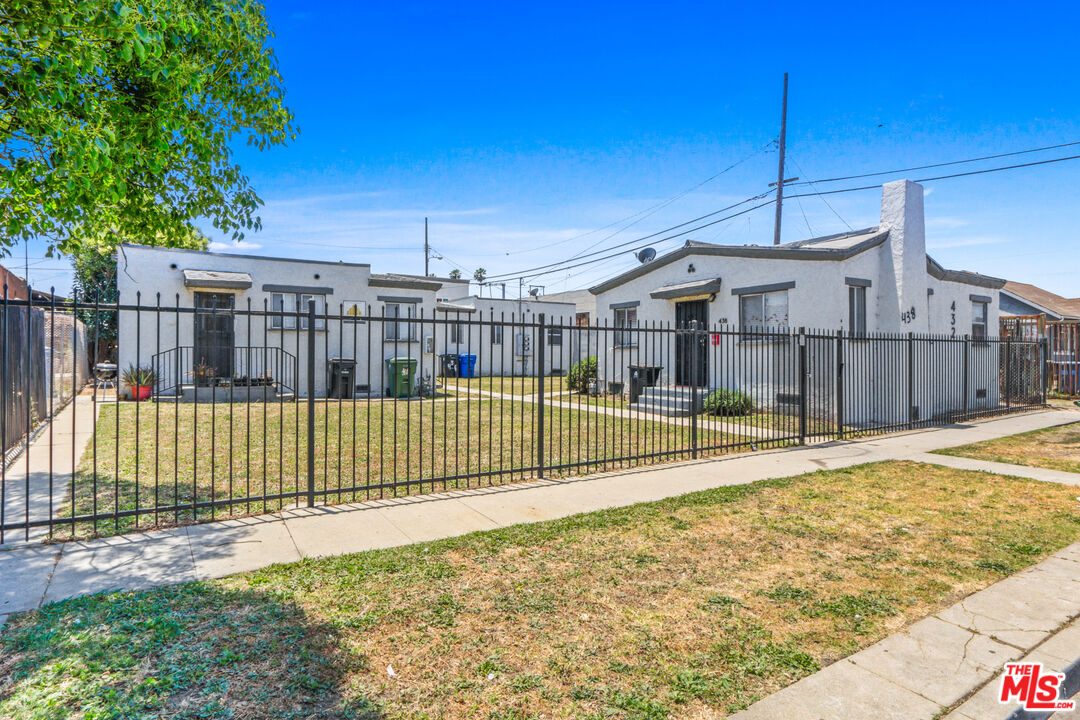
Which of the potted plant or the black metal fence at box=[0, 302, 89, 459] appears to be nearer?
the black metal fence at box=[0, 302, 89, 459]

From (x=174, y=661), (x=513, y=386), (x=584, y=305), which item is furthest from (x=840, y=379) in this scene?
(x=584, y=305)

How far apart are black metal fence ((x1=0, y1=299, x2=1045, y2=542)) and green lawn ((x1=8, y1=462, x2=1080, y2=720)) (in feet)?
4.62

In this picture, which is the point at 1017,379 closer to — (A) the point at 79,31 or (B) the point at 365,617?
(B) the point at 365,617

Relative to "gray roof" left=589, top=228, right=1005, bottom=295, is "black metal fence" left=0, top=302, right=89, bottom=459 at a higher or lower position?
lower

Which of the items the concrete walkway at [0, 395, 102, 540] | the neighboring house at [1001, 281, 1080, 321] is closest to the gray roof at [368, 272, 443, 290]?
the concrete walkway at [0, 395, 102, 540]

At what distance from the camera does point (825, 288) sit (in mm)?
12719

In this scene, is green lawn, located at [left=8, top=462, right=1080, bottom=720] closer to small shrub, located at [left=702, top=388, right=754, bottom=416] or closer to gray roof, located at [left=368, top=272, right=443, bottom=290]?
small shrub, located at [left=702, top=388, right=754, bottom=416]

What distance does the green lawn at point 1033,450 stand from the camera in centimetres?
849

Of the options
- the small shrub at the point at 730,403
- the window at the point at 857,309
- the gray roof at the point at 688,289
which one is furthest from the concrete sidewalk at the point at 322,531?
the gray roof at the point at 688,289

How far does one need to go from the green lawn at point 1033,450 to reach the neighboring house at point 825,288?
2.68m

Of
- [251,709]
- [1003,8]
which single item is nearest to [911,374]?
[1003,8]

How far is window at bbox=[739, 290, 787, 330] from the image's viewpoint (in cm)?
1367

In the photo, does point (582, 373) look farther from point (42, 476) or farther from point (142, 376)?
point (42, 476)

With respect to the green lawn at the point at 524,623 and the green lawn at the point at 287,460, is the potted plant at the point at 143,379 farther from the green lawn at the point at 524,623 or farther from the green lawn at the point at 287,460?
the green lawn at the point at 524,623
